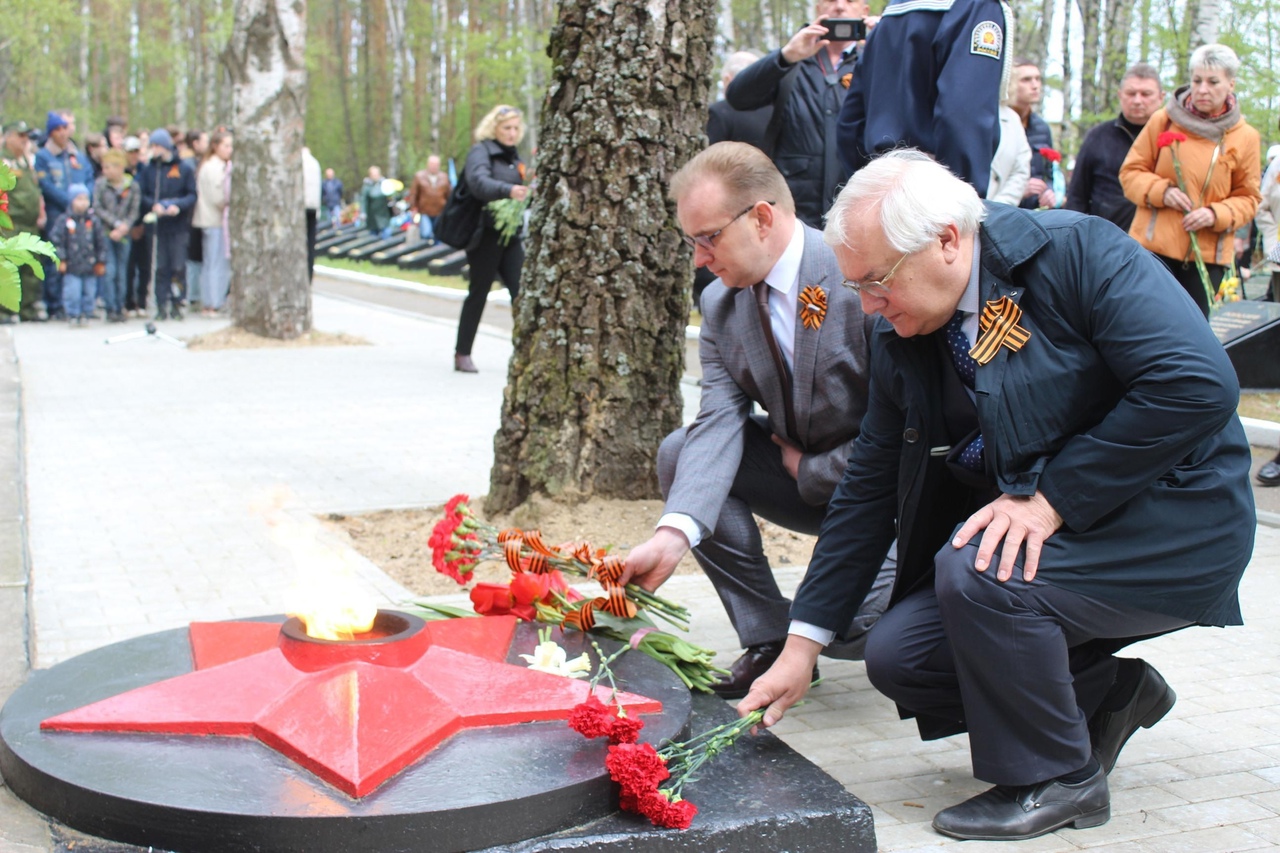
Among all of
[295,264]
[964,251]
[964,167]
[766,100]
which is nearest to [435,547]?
[964,251]

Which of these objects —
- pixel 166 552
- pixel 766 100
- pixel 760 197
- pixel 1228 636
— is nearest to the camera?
pixel 760 197

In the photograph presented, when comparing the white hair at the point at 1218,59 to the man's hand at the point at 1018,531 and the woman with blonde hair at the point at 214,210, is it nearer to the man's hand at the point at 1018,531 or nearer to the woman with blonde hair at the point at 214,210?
the man's hand at the point at 1018,531

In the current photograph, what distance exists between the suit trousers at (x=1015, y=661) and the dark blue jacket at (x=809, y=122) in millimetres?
3481

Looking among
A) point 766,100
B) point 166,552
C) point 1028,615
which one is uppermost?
point 766,100

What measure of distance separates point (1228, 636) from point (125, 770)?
3390 mm

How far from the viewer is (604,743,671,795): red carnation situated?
2676mm

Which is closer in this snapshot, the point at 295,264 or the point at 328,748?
the point at 328,748

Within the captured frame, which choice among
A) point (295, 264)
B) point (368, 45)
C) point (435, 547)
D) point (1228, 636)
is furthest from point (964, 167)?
point (368, 45)

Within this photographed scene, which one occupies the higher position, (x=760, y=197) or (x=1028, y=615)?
(x=760, y=197)

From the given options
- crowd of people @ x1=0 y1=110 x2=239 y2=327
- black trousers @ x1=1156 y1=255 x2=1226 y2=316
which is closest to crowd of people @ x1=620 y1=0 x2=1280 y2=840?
black trousers @ x1=1156 y1=255 x2=1226 y2=316

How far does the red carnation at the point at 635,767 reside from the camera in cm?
268

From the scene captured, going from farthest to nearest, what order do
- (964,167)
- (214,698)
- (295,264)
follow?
(295,264), (964,167), (214,698)

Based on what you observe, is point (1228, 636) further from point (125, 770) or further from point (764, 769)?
point (125, 770)

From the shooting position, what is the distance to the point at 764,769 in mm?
3051
